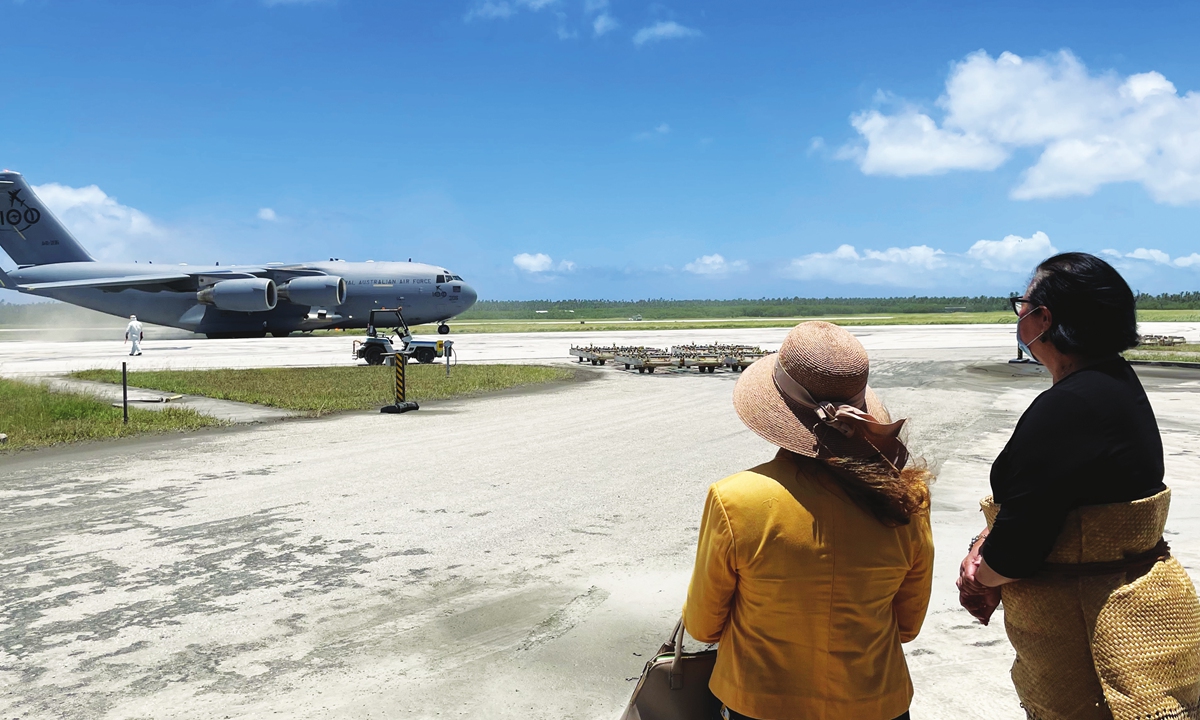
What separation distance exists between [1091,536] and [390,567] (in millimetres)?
5353

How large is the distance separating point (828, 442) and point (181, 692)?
386 cm

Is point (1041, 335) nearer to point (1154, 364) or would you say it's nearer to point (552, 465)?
point (552, 465)

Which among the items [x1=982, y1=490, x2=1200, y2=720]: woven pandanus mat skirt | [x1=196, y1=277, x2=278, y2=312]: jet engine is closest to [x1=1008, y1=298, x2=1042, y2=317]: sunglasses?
[x1=982, y1=490, x2=1200, y2=720]: woven pandanus mat skirt

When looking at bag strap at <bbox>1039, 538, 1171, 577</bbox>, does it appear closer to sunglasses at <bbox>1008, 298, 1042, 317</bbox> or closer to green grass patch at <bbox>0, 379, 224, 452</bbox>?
sunglasses at <bbox>1008, 298, 1042, 317</bbox>

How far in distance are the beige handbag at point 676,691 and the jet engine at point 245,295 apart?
40.8 m

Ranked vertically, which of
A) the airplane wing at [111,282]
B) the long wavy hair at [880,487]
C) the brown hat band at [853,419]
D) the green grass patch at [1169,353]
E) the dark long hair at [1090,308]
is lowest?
the green grass patch at [1169,353]

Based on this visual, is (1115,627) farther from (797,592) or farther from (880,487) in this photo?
(797,592)

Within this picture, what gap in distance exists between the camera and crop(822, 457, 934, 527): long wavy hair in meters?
2.26

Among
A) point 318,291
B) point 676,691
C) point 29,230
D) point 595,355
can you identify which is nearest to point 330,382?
point 595,355

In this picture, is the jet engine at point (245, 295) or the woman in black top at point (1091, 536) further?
the jet engine at point (245, 295)

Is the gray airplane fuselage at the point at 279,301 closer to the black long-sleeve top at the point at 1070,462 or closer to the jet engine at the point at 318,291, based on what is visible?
the jet engine at the point at 318,291

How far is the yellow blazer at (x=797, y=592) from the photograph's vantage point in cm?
227

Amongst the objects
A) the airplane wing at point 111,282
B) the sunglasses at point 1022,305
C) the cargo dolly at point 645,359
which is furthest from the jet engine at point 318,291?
the sunglasses at point 1022,305

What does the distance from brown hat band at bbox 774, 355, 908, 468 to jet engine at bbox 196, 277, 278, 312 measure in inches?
1611
